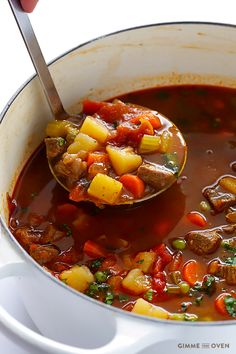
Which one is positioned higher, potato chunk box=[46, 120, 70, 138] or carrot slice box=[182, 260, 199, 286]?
potato chunk box=[46, 120, 70, 138]

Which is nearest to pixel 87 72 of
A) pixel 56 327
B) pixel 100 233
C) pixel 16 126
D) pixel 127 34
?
pixel 127 34

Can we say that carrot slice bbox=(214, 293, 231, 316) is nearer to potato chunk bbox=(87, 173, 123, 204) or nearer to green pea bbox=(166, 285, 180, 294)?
green pea bbox=(166, 285, 180, 294)

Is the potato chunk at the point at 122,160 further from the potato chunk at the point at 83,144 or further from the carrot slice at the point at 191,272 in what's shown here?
the carrot slice at the point at 191,272

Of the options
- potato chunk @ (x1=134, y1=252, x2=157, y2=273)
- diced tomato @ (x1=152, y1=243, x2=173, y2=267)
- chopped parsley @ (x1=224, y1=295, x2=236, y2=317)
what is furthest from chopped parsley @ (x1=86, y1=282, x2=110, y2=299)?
chopped parsley @ (x1=224, y1=295, x2=236, y2=317)

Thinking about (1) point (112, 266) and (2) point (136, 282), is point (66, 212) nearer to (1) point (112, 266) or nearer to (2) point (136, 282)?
(1) point (112, 266)

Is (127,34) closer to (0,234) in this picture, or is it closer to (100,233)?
(100,233)
